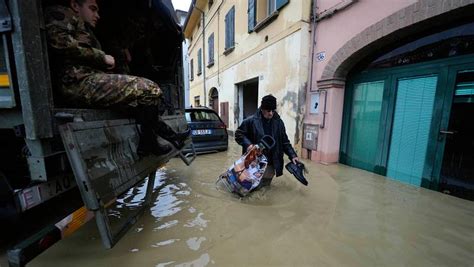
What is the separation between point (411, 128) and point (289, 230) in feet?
9.85

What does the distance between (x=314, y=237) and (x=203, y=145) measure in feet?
13.0

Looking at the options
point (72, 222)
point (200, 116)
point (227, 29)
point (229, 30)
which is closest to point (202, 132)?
point (200, 116)

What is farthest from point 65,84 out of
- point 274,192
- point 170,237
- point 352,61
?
point 352,61

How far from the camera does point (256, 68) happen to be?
7.36 m

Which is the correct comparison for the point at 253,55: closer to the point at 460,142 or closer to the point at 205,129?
the point at 205,129

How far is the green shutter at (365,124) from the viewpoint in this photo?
14.4 feet

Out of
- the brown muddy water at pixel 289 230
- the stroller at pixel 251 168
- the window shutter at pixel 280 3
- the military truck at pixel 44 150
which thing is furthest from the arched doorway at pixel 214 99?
the military truck at pixel 44 150

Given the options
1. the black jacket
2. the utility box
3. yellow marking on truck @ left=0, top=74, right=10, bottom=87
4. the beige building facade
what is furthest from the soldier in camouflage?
the beige building facade

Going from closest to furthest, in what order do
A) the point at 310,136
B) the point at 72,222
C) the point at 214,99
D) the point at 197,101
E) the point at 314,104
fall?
the point at 72,222, the point at 314,104, the point at 310,136, the point at 214,99, the point at 197,101

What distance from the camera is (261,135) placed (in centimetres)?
325

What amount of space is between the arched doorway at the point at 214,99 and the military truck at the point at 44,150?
958 centimetres

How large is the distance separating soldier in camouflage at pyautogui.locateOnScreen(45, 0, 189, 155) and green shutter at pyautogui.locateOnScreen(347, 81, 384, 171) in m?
4.14

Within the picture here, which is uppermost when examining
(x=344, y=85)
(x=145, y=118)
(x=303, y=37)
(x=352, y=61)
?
(x=303, y=37)

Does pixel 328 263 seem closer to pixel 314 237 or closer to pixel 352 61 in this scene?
pixel 314 237
